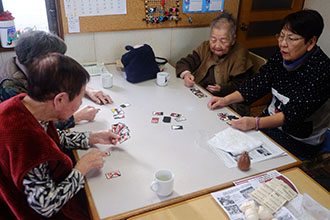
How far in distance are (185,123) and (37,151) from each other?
0.84 m

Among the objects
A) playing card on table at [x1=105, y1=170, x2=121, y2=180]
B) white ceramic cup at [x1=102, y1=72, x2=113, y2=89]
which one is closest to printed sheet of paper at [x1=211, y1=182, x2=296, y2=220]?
playing card on table at [x1=105, y1=170, x2=121, y2=180]

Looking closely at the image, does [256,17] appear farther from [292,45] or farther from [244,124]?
[244,124]

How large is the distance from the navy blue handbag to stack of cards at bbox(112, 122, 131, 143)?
63 centimetres

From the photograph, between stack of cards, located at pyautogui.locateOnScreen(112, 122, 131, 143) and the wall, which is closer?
stack of cards, located at pyautogui.locateOnScreen(112, 122, 131, 143)

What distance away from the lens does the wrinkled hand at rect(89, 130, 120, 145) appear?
4.50ft

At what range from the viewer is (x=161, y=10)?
2.46 meters

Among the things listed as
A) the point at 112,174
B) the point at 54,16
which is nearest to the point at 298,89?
the point at 112,174

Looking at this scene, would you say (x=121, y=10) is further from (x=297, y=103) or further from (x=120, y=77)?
(x=297, y=103)

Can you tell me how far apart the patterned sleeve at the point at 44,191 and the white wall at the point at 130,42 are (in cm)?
158

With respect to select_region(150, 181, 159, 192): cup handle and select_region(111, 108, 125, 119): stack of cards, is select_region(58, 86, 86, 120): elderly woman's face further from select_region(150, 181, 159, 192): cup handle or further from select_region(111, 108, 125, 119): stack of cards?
select_region(111, 108, 125, 119): stack of cards

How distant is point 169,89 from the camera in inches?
80.1

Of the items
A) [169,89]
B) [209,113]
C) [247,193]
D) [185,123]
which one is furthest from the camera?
[169,89]

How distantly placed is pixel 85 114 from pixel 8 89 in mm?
398

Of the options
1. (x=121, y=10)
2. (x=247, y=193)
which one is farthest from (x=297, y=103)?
(x=121, y=10)
